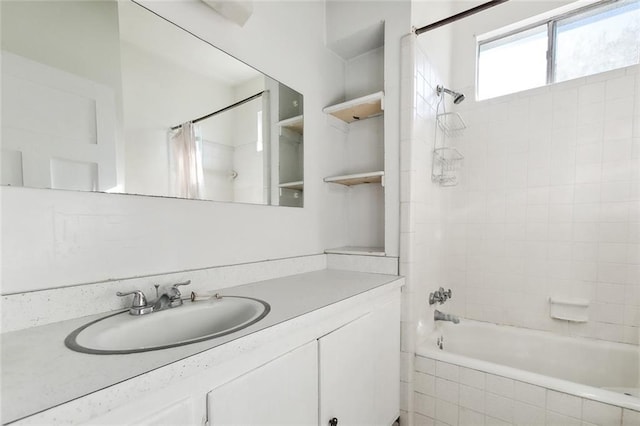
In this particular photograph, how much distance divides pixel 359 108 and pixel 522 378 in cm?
176

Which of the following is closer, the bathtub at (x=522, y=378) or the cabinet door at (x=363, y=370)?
the cabinet door at (x=363, y=370)

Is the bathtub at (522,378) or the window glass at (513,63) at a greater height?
the window glass at (513,63)

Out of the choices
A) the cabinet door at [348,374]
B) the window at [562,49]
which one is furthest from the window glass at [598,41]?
the cabinet door at [348,374]

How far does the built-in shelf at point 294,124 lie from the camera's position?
171cm

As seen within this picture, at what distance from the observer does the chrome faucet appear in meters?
0.94

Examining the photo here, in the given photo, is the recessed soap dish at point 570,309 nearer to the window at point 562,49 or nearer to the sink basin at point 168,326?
the window at point 562,49

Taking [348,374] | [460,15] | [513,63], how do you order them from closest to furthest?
[348,374] < [460,15] < [513,63]

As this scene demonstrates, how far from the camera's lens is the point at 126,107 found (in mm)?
1062

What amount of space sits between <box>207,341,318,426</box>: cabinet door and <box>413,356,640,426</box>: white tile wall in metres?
0.95

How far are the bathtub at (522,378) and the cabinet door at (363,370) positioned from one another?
9.7 inches

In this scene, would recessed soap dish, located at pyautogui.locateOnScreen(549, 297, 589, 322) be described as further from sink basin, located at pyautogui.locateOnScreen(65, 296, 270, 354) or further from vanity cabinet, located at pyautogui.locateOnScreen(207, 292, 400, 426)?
sink basin, located at pyautogui.locateOnScreen(65, 296, 270, 354)

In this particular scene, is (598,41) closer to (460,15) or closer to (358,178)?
(460,15)

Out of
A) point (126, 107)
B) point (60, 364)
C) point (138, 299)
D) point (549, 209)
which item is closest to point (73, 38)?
point (126, 107)

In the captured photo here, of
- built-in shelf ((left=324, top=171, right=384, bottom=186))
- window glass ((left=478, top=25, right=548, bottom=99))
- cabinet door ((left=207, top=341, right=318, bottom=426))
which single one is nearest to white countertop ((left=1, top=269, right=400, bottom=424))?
cabinet door ((left=207, top=341, right=318, bottom=426))
